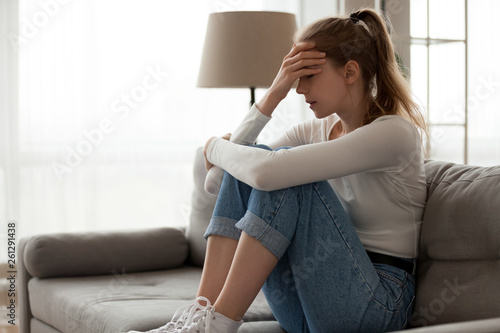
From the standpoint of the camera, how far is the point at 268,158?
1596 mm

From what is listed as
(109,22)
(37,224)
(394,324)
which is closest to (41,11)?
(109,22)

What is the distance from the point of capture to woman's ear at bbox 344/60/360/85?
5.72 ft

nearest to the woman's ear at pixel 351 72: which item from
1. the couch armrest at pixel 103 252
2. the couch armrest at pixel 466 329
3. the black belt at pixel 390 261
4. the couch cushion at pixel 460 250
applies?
the couch cushion at pixel 460 250

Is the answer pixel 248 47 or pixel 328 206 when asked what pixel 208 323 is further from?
pixel 248 47

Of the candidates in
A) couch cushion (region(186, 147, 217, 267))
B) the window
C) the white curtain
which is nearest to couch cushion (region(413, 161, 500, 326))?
couch cushion (region(186, 147, 217, 267))

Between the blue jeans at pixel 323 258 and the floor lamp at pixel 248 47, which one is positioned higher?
the floor lamp at pixel 248 47

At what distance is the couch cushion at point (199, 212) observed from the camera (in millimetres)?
2684

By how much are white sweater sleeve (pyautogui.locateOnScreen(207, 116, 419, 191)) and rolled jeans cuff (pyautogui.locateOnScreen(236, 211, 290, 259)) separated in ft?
0.26

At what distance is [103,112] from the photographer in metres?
3.71

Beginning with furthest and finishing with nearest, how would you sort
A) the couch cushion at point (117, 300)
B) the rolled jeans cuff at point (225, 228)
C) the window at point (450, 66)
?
the window at point (450, 66) < the couch cushion at point (117, 300) < the rolled jeans cuff at point (225, 228)

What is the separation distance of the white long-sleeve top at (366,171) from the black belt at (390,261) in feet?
0.04

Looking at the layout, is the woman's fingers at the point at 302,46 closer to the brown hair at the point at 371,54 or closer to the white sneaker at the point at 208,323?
the brown hair at the point at 371,54

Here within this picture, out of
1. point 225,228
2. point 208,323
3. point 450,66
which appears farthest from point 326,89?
point 450,66

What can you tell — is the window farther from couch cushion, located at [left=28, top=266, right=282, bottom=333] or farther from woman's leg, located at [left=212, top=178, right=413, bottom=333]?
woman's leg, located at [left=212, top=178, right=413, bottom=333]
